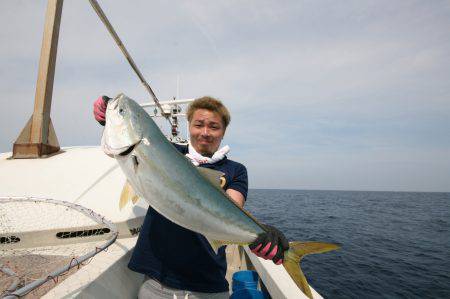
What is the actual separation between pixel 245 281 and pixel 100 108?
457 centimetres

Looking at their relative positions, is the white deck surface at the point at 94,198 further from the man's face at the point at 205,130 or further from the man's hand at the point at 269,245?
the man's face at the point at 205,130

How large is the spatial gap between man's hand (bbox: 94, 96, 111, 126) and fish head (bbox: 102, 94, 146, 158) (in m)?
0.23

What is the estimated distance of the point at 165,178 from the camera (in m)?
2.51

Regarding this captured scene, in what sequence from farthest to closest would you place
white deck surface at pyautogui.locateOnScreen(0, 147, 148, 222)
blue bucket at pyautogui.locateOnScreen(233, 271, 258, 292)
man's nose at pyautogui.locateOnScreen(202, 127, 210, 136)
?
blue bucket at pyautogui.locateOnScreen(233, 271, 258, 292) → white deck surface at pyautogui.locateOnScreen(0, 147, 148, 222) → man's nose at pyautogui.locateOnScreen(202, 127, 210, 136)

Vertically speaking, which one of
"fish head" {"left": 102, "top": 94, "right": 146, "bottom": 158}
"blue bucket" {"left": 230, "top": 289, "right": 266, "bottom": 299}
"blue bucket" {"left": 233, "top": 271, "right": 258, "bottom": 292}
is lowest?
"blue bucket" {"left": 230, "top": 289, "right": 266, "bottom": 299}

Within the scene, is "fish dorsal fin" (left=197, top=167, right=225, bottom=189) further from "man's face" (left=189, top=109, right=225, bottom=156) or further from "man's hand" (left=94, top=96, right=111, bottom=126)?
"man's hand" (left=94, top=96, right=111, bottom=126)

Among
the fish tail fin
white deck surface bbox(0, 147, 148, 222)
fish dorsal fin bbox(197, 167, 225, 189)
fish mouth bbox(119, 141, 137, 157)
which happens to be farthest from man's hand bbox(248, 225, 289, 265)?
white deck surface bbox(0, 147, 148, 222)

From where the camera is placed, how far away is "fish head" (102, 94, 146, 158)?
250 cm

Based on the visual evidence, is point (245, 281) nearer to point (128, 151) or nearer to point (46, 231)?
point (46, 231)

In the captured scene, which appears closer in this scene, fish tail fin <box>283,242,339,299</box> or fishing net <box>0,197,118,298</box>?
fish tail fin <box>283,242,339,299</box>

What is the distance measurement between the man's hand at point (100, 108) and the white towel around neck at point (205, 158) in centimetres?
118

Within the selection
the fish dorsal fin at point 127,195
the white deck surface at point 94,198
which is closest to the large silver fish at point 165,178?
the fish dorsal fin at point 127,195

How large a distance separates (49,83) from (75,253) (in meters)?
4.23

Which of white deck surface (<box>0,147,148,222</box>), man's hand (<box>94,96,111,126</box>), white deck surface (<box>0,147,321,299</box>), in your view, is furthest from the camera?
white deck surface (<box>0,147,148,222</box>)
